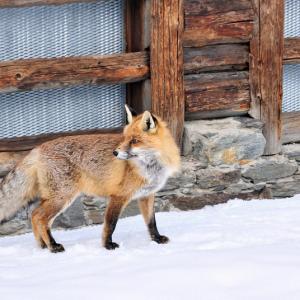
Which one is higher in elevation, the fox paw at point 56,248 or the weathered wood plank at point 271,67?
the weathered wood plank at point 271,67

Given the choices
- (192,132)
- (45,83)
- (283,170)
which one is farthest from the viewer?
(283,170)

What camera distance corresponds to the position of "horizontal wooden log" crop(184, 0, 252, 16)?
673cm

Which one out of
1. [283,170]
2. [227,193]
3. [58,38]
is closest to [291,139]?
[283,170]

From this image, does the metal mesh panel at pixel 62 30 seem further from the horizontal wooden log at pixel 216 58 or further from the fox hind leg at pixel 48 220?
the fox hind leg at pixel 48 220

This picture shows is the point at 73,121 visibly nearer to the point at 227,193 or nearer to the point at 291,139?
the point at 227,193

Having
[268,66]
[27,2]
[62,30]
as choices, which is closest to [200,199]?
[268,66]

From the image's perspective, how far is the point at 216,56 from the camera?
691 cm

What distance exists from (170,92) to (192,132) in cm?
45

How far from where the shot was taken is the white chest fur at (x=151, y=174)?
5.45m

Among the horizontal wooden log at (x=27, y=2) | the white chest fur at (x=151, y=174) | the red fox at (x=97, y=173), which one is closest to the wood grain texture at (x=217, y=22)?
the horizontal wooden log at (x=27, y=2)

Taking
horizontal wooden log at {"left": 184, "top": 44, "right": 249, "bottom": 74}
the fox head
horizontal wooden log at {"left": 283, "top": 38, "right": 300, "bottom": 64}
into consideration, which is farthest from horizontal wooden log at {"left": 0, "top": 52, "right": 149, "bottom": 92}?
horizontal wooden log at {"left": 283, "top": 38, "right": 300, "bottom": 64}

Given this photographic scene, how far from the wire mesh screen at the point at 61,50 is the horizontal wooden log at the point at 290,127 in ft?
5.88

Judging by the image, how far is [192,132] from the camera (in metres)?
6.83

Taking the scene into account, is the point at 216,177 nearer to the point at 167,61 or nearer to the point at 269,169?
the point at 269,169
